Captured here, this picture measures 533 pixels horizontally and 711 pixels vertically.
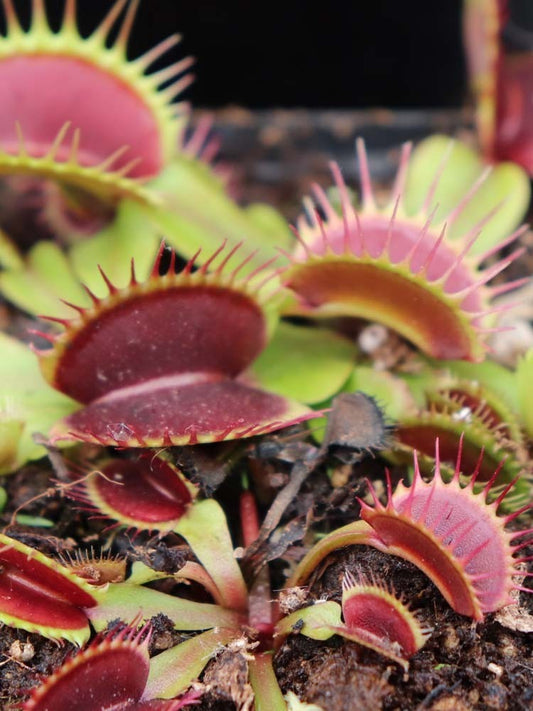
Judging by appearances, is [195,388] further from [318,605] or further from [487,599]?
[487,599]

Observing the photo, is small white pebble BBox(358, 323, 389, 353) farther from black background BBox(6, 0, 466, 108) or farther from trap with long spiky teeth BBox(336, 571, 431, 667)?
black background BBox(6, 0, 466, 108)

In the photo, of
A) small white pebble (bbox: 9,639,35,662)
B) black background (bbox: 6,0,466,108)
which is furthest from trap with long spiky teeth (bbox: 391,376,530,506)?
black background (bbox: 6,0,466,108)

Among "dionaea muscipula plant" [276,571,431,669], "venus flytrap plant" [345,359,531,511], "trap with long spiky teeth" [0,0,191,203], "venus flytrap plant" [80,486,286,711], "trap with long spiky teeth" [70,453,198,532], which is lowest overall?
"venus flytrap plant" [80,486,286,711]

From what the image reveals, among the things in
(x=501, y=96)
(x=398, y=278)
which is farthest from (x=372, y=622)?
(x=501, y=96)

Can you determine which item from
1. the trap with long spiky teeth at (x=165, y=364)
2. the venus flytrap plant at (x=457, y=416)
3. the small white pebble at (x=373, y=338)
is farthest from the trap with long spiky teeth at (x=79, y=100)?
the venus flytrap plant at (x=457, y=416)

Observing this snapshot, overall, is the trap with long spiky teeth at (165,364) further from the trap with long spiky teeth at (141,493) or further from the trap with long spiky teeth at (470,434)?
the trap with long spiky teeth at (470,434)
